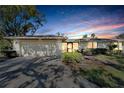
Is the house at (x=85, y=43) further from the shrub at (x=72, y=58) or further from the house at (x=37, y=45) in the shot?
the shrub at (x=72, y=58)

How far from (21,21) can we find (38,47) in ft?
19.1

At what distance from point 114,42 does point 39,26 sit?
9.78 meters

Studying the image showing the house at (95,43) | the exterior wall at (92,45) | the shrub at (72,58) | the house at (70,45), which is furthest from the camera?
the exterior wall at (92,45)

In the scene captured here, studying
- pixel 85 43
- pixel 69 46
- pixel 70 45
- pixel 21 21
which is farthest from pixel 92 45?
pixel 21 21

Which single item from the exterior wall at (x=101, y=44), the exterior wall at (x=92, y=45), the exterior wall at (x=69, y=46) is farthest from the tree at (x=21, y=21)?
the exterior wall at (x=101, y=44)

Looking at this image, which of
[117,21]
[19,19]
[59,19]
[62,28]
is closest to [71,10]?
[59,19]

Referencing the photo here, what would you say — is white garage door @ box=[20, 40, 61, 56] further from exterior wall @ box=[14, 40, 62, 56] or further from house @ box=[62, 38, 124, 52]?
house @ box=[62, 38, 124, 52]

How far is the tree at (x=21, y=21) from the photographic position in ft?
51.0

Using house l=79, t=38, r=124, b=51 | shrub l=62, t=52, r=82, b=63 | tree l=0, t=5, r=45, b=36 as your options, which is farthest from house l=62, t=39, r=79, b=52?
shrub l=62, t=52, r=82, b=63

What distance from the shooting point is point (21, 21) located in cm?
1773

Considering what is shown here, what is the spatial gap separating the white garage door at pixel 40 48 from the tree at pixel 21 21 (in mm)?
3694

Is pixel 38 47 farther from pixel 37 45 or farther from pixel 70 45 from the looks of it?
pixel 70 45

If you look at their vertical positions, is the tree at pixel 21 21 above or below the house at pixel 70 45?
above
